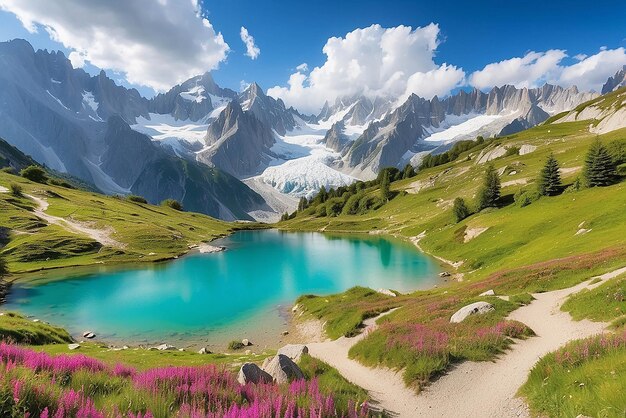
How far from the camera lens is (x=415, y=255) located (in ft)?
268

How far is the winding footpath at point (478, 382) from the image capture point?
1104 cm

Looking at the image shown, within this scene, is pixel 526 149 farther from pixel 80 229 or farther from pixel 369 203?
pixel 80 229

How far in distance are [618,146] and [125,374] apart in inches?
3792

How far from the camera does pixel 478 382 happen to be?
12.6m

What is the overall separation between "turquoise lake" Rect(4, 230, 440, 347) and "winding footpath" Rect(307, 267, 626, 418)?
2444 cm

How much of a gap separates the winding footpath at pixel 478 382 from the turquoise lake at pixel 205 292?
2444 cm

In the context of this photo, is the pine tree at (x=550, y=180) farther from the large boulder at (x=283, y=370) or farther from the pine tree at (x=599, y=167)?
the large boulder at (x=283, y=370)

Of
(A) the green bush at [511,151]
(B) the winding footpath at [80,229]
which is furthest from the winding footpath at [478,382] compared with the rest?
(A) the green bush at [511,151]

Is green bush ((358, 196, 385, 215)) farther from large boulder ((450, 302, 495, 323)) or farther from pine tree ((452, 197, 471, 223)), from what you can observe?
large boulder ((450, 302, 495, 323))

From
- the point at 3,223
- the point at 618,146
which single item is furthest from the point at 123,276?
the point at 618,146

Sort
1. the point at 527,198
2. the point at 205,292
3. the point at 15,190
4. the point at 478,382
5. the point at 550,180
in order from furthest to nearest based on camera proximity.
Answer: the point at 15,190, the point at 527,198, the point at 550,180, the point at 205,292, the point at 478,382

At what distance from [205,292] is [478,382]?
49.9 metres

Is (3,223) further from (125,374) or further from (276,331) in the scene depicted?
(125,374)

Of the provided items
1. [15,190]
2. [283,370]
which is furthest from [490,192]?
[15,190]
